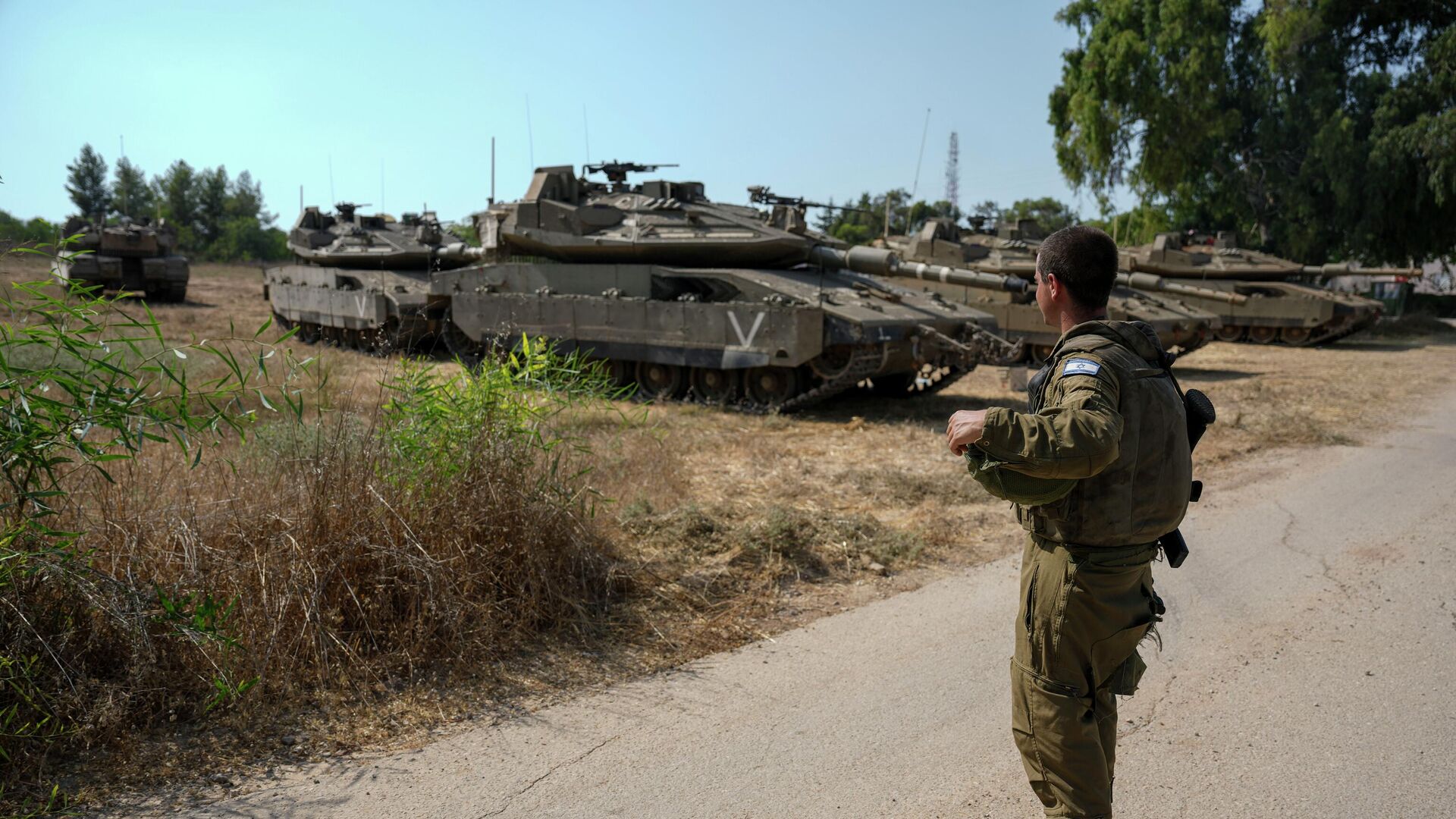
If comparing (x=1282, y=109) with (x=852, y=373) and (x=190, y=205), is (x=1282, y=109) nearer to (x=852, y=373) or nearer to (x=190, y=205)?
(x=852, y=373)

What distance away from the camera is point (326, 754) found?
127 inches

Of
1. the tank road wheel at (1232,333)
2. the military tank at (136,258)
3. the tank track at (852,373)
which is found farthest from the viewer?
the military tank at (136,258)

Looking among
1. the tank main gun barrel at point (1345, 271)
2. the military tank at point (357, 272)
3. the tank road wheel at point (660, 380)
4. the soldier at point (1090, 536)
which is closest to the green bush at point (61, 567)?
the soldier at point (1090, 536)

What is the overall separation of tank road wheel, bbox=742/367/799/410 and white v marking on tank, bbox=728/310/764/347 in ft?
1.81

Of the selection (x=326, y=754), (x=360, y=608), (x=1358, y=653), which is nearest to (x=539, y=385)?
(x=360, y=608)

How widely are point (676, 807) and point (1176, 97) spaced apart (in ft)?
94.3

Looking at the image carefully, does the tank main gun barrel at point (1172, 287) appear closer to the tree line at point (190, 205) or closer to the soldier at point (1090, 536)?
the soldier at point (1090, 536)

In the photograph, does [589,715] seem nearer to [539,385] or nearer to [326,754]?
[326,754]

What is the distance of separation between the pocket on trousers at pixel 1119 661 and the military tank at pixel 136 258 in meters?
24.7

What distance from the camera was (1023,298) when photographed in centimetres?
1561

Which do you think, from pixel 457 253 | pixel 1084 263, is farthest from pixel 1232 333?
pixel 1084 263

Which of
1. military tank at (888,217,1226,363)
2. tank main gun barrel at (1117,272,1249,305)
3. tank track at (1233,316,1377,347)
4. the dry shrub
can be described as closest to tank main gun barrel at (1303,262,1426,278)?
tank track at (1233,316,1377,347)

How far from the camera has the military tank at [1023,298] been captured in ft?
51.2

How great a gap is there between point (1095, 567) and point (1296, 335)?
21.4 meters
